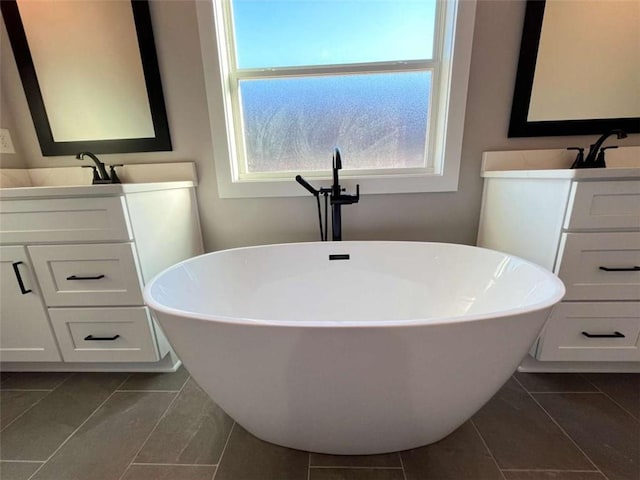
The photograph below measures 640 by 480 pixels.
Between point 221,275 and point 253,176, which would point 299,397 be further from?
point 253,176

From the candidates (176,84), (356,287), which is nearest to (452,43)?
(356,287)

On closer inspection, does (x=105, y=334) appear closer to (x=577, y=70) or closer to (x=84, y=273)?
(x=84, y=273)

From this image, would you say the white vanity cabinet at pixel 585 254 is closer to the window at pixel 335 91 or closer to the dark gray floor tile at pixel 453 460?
the window at pixel 335 91

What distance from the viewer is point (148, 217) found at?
3.80ft

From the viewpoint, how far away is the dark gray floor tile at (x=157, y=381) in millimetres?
1172

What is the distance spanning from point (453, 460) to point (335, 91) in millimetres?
1658

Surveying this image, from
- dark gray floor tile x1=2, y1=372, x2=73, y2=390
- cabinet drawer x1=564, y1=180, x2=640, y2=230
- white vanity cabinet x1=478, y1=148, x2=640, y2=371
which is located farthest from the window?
dark gray floor tile x1=2, y1=372, x2=73, y2=390

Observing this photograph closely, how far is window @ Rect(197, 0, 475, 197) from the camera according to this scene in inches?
51.6

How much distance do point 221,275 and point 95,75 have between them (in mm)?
1242

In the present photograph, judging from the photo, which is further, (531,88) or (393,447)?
(531,88)

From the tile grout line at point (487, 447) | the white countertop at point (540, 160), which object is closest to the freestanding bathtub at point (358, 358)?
the tile grout line at point (487, 447)

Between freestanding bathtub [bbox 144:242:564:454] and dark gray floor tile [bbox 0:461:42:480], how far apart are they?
0.67 m

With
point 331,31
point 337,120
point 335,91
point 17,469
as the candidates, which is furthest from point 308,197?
point 17,469

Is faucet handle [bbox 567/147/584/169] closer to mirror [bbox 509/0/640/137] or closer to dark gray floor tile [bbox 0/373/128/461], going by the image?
mirror [bbox 509/0/640/137]
